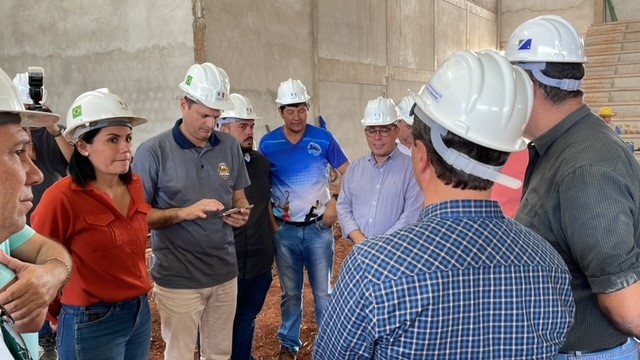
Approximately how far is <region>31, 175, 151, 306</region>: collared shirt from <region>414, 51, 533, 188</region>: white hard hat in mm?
1725

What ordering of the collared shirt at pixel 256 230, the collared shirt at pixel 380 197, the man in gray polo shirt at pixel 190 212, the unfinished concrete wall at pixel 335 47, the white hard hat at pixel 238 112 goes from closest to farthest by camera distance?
the man in gray polo shirt at pixel 190 212
the collared shirt at pixel 380 197
the collared shirt at pixel 256 230
the white hard hat at pixel 238 112
the unfinished concrete wall at pixel 335 47

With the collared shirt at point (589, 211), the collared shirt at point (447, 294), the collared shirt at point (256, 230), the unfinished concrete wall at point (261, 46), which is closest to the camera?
the collared shirt at point (447, 294)

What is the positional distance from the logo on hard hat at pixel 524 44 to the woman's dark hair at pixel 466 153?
2.62 ft

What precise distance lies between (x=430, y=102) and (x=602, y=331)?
106 centimetres

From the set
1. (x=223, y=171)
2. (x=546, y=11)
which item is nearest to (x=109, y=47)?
(x=223, y=171)

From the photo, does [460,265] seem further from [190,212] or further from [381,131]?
[381,131]

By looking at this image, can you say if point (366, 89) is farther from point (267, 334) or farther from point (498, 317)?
point (498, 317)

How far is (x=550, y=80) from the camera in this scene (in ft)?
6.31

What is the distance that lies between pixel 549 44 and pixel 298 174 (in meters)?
2.74

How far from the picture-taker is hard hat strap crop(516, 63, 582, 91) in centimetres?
191

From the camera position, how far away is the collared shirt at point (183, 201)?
10.3 ft

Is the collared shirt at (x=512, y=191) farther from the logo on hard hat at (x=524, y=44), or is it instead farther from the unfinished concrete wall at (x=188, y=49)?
the unfinished concrete wall at (x=188, y=49)

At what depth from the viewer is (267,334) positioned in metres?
5.00

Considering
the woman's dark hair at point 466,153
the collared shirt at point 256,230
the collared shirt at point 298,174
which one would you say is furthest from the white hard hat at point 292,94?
the woman's dark hair at point 466,153
